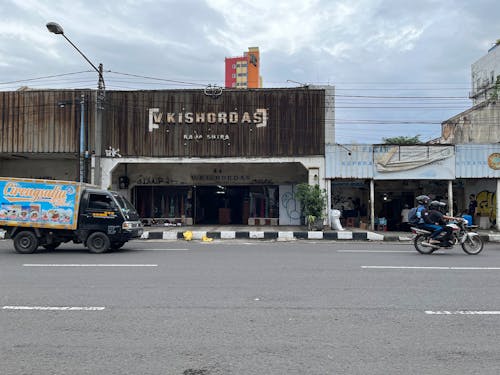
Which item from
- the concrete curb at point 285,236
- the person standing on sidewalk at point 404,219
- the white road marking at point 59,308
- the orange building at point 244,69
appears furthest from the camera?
the orange building at point 244,69

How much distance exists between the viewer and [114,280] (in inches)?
319

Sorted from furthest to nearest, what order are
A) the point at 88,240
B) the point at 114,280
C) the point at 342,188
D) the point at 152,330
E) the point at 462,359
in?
1. the point at 342,188
2. the point at 88,240
3. the point at 114,280
4. the point at 152,330
5. the point at 462,359

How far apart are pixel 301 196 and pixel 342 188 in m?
4.77

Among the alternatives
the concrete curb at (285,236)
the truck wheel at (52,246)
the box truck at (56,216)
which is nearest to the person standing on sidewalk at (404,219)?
the concrete curb at (285,236)

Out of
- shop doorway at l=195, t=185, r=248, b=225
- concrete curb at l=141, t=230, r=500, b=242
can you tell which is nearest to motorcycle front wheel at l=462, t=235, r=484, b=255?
concrete curb at l=141, t=230, r=500, b=242

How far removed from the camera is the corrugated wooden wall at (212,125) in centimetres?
2125

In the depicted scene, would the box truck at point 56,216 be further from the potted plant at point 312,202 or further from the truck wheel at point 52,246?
the potted plant at point 312,202

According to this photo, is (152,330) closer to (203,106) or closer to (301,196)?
(301,196)

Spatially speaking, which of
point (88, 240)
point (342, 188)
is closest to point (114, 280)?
point (88, 240)

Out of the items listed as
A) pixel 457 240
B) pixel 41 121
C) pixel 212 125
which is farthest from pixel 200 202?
pixel 457 240

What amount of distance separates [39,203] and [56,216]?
27.7 inches

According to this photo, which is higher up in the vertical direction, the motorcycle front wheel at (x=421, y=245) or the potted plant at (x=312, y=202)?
the potted plant at (x=312, y=202)

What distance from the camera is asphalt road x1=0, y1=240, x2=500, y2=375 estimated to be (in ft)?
13.6

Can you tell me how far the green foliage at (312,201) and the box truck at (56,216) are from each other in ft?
29.7
